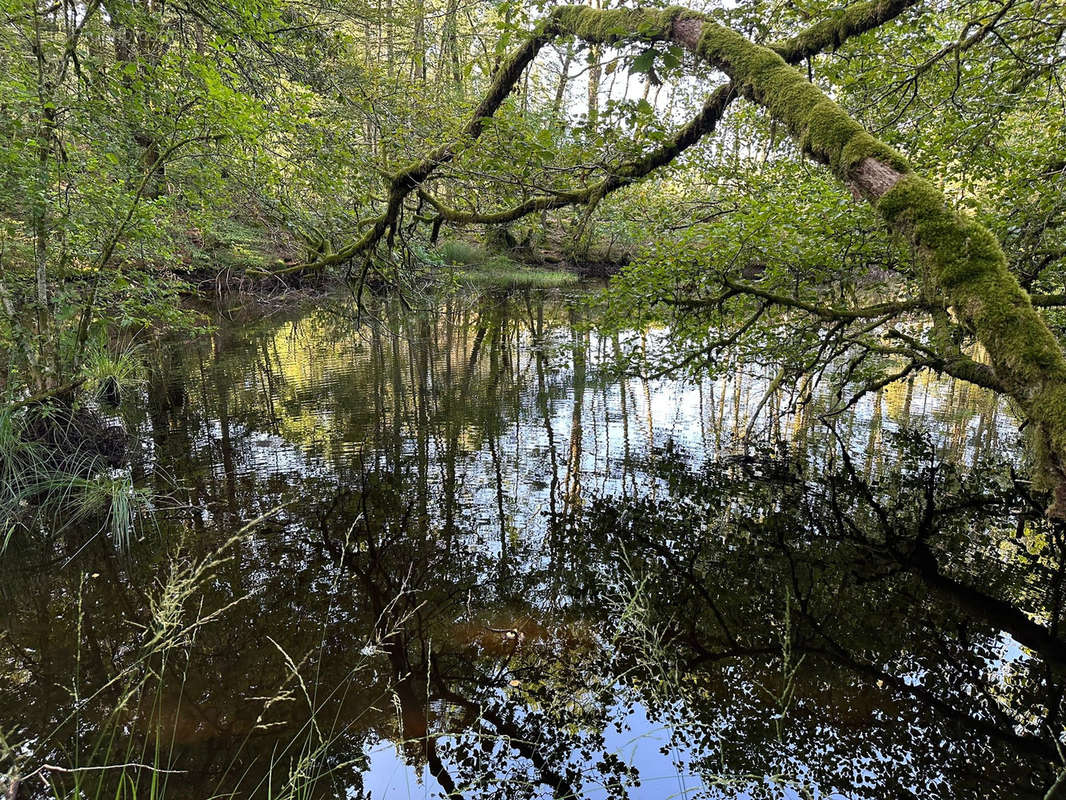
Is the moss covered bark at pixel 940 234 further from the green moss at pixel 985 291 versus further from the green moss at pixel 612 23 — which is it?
the green moss at pixel 612 23

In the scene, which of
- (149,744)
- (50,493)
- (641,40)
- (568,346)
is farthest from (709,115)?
(50,493)

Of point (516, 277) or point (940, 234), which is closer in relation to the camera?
point (940, 234)

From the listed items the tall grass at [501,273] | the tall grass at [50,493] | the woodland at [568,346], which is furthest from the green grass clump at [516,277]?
the tall grass at [50,493]

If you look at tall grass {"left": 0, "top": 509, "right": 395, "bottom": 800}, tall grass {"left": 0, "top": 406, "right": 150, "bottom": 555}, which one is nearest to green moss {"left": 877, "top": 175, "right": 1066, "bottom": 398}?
tall grass {"left": 0, "top": 509, "right": 395, "bottom": 800}

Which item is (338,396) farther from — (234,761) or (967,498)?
(967,498)

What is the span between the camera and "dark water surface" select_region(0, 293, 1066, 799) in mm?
2432

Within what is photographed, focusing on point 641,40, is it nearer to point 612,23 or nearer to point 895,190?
point 612,23

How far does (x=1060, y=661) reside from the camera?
3.07 metres

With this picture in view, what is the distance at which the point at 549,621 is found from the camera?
3.46 metres

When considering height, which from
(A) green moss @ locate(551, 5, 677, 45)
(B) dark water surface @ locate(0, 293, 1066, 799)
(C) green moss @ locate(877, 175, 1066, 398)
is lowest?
(B) dark water surface @ locate(0, 293, 1066, 799)

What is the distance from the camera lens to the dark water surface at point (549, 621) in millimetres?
2432

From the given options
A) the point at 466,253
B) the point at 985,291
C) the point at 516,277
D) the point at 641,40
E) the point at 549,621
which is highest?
the point at 641,40

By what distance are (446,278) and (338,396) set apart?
353 cm

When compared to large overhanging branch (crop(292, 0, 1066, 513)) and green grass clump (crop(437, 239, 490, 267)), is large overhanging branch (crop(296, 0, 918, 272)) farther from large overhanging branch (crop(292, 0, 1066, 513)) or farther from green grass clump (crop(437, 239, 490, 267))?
green grass clump (crop(437, 239, 490, 267))
